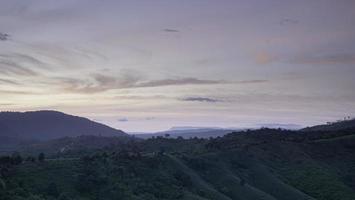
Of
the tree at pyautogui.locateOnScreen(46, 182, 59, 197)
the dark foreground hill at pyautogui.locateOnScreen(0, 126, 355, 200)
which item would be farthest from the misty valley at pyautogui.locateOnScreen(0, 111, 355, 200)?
the tree at pyautogui.locateOnScreen(46, 182, 59, 197)

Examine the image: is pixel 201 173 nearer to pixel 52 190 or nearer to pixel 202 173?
pixel 202 173

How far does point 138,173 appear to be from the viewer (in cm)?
6412

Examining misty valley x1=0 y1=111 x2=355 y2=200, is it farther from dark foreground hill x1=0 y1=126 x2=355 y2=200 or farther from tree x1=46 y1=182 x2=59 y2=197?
tree x1=46 y1=182 x2=59 y2=197

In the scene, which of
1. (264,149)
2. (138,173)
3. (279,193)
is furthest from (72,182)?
(264,149)

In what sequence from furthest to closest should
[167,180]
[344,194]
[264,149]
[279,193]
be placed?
[264,149] < [344,194] < [279,193] < [167,180]

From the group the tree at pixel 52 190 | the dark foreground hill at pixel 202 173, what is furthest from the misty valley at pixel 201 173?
the tree at pixel 52 190

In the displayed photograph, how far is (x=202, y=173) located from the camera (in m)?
72.1

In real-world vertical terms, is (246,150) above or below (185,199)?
above

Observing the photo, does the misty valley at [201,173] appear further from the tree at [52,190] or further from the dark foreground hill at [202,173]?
the tree at [52,190]

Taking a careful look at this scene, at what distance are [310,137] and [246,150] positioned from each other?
31.1 metres

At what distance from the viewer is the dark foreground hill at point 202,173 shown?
53.2m

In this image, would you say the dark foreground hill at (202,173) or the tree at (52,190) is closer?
the tree at (52,190)

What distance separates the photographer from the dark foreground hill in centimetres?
5322

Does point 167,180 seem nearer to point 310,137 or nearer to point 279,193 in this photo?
point 279,193
